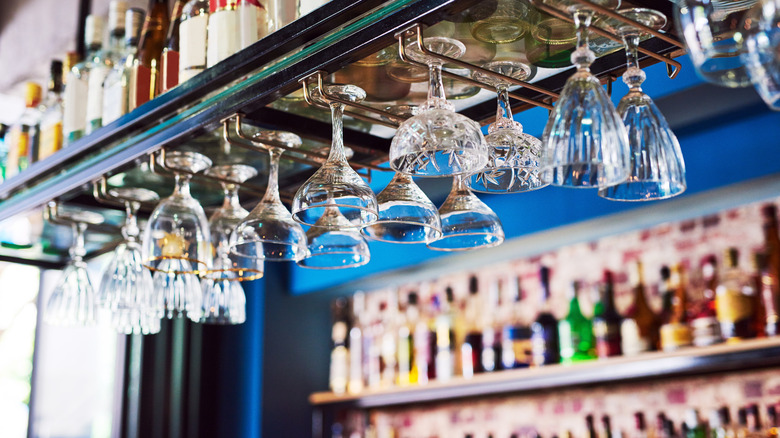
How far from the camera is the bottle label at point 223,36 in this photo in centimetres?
121

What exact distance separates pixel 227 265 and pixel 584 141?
2.19 feet

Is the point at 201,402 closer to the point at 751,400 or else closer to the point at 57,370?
the point at 57,370

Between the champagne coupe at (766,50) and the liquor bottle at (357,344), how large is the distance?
291cm

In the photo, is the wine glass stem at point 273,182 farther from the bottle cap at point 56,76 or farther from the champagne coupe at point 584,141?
the bottle cap at point 56,76

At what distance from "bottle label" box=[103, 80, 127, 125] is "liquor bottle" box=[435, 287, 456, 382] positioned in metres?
1.91

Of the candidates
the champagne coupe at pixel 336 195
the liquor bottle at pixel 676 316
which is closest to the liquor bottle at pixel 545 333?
the liquor bottle at pixel 676 316

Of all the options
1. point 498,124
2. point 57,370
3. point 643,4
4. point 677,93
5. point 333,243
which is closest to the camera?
point 643,4

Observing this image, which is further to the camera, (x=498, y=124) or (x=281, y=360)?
(x=281, y=360)

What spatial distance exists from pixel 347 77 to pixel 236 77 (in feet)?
0.59

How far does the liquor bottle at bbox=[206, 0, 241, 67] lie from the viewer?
1209 mm

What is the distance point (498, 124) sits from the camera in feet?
3.42

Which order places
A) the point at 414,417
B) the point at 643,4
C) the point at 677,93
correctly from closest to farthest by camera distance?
the point at 643,4 < the point at 677,93 < the point at 414,417

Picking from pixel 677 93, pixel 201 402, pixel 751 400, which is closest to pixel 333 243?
pixel 677 93

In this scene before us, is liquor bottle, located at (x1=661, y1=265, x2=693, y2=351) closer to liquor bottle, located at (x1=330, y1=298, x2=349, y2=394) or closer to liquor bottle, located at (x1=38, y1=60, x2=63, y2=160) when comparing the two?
liquor bottle, located at (x1=330, y1=298, x2=349, y2=394)
